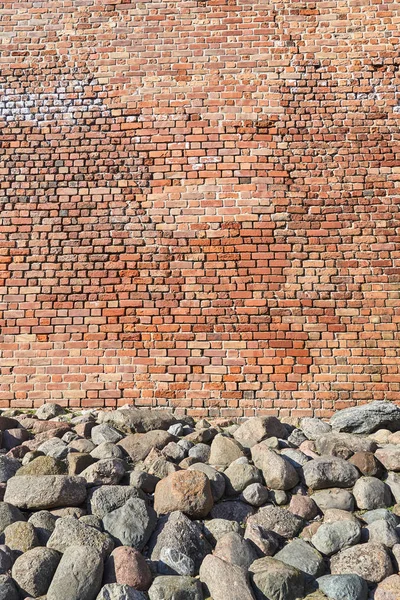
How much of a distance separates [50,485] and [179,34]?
474cm

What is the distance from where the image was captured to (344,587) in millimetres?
2695

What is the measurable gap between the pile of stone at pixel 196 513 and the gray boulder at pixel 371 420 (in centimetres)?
17

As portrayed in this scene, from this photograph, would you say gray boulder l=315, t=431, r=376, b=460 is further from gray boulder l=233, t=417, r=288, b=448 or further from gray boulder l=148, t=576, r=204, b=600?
gray boulder l=148, t=576, r=204, b=600

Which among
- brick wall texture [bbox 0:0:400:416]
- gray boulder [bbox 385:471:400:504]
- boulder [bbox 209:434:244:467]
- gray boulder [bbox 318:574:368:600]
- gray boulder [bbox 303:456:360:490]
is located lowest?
gray boulder [bbox 318:574:368:600]

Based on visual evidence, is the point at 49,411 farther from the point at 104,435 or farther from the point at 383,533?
the point at 383,533

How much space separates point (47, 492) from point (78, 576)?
65cm

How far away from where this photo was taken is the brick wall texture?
506cm

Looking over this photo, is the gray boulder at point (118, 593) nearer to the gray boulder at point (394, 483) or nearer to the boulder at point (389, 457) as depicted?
the gray boulder at point (394, 483)

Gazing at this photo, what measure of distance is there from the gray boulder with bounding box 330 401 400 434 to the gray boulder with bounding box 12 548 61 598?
256cm

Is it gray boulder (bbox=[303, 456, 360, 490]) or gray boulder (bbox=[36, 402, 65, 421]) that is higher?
gray boulder (bbox=[36, 402, 65, 421])

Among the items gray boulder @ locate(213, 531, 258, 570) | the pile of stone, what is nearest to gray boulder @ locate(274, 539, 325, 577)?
the pile of stone

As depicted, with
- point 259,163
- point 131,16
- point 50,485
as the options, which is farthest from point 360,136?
point 50,485

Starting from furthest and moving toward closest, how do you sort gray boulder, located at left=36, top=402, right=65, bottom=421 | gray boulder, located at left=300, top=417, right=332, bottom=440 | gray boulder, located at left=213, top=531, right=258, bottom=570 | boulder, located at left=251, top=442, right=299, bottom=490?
gray boulder, located at left=36, top=402, right=65, bottom=421 < gray boulder, located at left=300, top=417, right=332, bottom=440 < boulder, located at left=251, top=442, right=299, bottom=490 < gray boulder, located at left=213, top=531, right=258, bottom=570

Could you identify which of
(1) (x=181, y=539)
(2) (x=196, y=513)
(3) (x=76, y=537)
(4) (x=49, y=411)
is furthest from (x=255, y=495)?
(4) (x=49, y=411)
